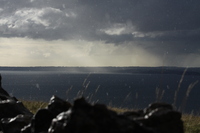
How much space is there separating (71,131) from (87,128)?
0.35m

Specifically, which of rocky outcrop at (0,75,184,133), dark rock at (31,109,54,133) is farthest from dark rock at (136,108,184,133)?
dark rock at (31,109,54,133)

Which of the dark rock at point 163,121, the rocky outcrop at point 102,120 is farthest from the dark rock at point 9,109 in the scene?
the dark rock at point 163,121

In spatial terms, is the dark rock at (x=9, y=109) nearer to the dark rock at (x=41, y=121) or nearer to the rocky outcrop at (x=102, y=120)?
the rocky outcrop at (x=102, y=120)

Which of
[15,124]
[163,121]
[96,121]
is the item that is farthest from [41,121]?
[163,121]

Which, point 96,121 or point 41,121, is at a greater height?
point 96,121

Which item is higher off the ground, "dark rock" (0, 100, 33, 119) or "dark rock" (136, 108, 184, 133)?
"dark rock" (136, 108, 184, 133)

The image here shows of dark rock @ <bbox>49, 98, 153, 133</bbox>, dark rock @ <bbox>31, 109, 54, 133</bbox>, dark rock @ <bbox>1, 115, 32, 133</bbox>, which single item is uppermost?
dark rock @ <bbox>49, 98, 153, 133</bbox>

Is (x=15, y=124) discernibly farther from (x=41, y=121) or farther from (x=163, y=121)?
(x=163, y=121)

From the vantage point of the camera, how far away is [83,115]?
4.00m

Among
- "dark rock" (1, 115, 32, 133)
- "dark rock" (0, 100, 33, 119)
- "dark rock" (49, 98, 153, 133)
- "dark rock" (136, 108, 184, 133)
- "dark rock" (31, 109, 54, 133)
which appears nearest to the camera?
"dark rock" (49, 98, 153, 133)

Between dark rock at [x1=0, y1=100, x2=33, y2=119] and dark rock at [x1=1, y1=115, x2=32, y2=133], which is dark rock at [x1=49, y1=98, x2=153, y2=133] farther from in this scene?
dark rock at [x1=0, y1=100, x2=33, y2=119]

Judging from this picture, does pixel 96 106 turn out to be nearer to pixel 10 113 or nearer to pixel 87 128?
pixel 87 128

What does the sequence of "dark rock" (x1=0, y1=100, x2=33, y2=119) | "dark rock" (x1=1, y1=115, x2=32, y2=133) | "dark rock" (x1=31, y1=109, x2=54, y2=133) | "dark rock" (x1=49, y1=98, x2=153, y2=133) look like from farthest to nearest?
"dark rock" (x1=0, y1=100, x2=33, y2=119), "dark rock" (x1=1, y1=115, x2=32, y2=133), "dark rock" (x1=31, y1=109, x2=54, y2=133), "dark rock" (x1=49, y1=98, x2=153, y2=133)

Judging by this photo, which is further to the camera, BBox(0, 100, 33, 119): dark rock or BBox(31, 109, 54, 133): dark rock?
BBox(0, 100, 33, 119): dark rock
